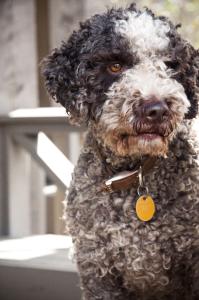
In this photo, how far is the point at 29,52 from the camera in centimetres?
652

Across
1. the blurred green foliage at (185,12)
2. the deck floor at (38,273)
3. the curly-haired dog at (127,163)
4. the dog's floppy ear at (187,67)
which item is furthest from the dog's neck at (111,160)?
the blurred green foliage at (185,12)

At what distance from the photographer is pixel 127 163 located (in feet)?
11.9

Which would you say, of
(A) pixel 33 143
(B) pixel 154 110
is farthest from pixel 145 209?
(A) pixel 33 143

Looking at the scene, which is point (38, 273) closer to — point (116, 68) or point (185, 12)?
point (116, 68)

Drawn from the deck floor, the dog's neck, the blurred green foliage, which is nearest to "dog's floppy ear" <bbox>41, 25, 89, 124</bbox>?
the dog's neck

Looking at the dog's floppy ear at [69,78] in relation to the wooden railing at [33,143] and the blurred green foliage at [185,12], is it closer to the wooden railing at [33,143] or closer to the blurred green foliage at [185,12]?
the wooden railing at [33,143]

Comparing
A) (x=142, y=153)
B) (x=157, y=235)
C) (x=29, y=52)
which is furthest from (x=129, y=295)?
(x=29, y=52)

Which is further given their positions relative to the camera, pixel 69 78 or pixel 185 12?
pixel 185 12

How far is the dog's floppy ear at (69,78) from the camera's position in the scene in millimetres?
3506

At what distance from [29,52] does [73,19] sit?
82 cm

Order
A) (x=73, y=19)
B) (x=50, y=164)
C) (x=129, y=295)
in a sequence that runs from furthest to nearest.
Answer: (x=73, y=19)
(x=50, y=164)
(x=129, y=295)

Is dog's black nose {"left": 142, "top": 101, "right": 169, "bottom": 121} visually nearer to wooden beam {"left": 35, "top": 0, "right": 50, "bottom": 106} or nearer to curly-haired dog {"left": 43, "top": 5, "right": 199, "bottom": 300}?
curly-haired dog {"left": 43, "top": 5, "right": 199, "bottom": 300}

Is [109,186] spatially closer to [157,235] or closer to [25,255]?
[157,235]

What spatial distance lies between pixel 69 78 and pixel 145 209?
1.93 feet
